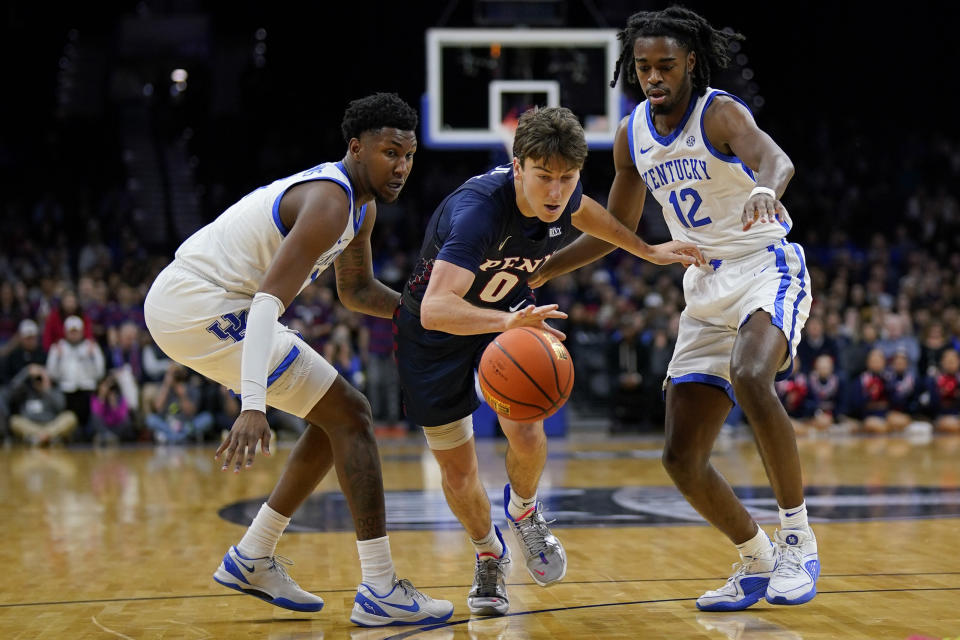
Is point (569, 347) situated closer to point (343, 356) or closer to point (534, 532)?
point (343, 356)

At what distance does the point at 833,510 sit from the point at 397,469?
4.14m

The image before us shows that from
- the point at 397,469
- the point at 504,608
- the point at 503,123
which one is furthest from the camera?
the point at 503,123

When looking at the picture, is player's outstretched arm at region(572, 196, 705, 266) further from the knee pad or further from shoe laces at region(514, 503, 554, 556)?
shoe laces at region(514, 503, 554, 556)

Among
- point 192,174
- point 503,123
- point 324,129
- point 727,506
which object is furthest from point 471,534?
point 192,174

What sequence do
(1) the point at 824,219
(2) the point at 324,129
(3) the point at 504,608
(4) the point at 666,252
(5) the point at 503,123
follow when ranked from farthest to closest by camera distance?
1. (2) the point at 324,129
2. (1) the point at 824,219
3. (5) the point at 503,123
4. (4) the point at 666,252
5. (3) the point at 504,608

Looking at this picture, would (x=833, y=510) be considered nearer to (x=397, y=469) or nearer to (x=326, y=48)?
(x=397, y=469)

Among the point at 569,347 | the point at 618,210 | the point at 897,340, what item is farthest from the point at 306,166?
the point at 618,210

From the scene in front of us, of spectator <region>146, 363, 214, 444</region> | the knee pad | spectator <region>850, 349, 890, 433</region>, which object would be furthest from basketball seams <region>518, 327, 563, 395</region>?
spectator <region>850, 349, 890, 433</region>

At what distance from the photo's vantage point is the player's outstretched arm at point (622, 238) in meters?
4.48

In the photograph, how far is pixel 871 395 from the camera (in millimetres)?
13891

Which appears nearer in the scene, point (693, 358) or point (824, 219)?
point (693, 358)

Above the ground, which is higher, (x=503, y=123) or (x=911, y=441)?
(x=503, y=123)

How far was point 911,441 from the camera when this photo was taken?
12398 mm

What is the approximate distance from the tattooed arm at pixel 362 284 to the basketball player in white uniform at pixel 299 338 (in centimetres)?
31
